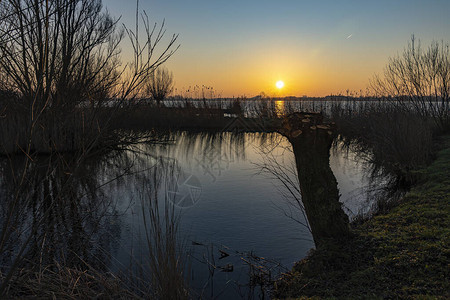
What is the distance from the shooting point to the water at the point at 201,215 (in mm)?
3396

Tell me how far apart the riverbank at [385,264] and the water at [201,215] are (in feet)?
1.89

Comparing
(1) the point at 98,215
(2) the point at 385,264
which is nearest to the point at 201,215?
(1) the point at 98,215

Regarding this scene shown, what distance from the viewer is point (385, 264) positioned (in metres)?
2.82

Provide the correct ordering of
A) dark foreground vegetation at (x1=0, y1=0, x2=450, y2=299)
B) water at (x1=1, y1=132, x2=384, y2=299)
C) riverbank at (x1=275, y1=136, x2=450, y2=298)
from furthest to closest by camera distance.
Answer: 1. water at (x1=1, y1=132, x2=384, y2=299)
2. riverbank at (x1=275, y1=136, x2=450, y2=298)
3. dark foreground vegetation at (x1=0, y1=0, x2=450, y2=299)

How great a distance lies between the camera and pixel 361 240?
11.1ft

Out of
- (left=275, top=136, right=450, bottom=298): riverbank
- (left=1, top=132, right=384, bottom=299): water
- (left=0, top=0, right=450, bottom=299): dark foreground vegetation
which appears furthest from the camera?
(left=1, top=132, right=384, bottom=299): water

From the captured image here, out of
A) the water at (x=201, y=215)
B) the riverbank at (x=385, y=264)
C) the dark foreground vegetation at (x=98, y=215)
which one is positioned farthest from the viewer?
the water at (x=201, y=215)

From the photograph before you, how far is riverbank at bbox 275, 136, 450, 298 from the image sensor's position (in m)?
2.47

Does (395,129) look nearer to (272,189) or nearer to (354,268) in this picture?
(272,189)

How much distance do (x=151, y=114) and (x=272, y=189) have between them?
1281 centimetres

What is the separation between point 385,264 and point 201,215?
3171 millimetres

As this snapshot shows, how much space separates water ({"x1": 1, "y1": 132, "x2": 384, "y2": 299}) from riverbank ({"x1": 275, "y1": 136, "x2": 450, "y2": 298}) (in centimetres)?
58

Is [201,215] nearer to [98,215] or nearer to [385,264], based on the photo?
[98,215]

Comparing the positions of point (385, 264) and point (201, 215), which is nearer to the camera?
point (385, 264)
